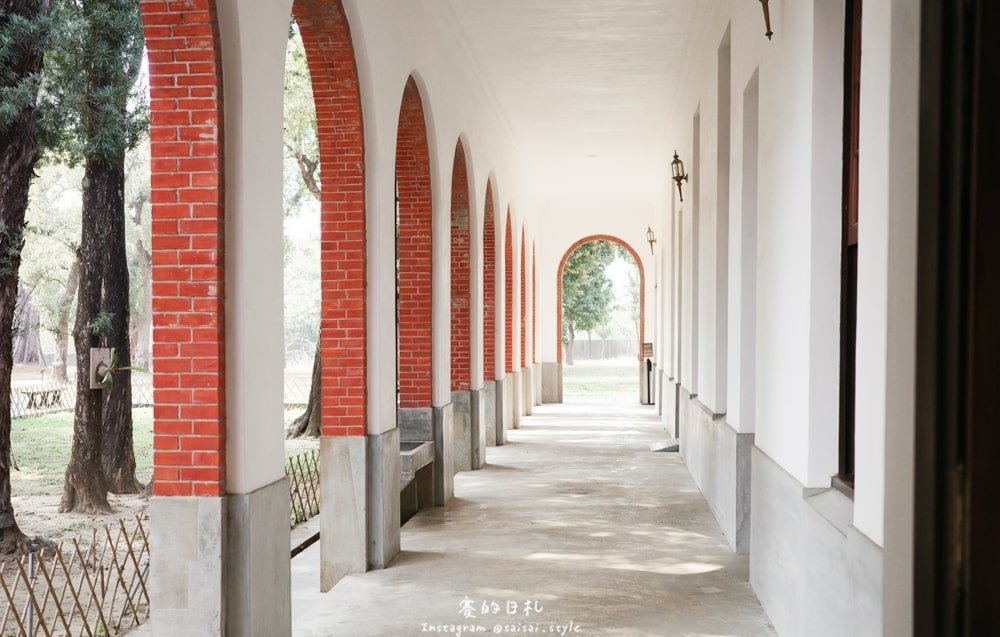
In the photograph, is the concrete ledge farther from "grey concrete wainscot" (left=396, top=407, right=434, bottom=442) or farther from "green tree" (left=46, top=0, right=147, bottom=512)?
"green tree" (left=46, top=0, right=147, bottom=512)

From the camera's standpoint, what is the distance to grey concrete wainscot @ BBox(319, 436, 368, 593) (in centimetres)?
679

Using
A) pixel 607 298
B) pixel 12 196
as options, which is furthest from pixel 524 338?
pixel 607 298

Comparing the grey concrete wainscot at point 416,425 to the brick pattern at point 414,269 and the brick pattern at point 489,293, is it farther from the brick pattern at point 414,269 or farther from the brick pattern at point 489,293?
the brick pattern at point 489,293

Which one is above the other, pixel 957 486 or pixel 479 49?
pixel 479 49

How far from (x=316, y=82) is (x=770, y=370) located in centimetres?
373

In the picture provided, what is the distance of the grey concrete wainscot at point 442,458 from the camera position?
9617 millimetres

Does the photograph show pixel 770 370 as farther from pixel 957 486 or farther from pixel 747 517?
pixel 957 486

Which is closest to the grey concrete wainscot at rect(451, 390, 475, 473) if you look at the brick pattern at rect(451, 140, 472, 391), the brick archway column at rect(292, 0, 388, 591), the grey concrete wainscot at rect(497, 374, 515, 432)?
the brick pattern at rect(451, 140, 472, 391)

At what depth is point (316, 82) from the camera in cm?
663

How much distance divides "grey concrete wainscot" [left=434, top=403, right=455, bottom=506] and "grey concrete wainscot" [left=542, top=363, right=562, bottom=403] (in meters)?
14.7

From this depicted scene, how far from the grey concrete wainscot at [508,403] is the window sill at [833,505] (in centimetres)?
1122

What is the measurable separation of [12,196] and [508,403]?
10470 millimetres

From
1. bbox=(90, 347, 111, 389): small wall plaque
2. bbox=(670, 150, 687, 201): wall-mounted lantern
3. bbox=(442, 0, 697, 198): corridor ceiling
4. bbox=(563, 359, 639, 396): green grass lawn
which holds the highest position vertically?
bbox=(442, 0, 697, 198): corridor ceiling

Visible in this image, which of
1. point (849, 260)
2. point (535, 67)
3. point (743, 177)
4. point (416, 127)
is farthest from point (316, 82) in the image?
point (535, 67)
